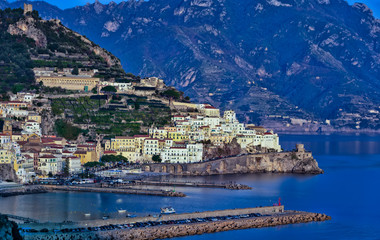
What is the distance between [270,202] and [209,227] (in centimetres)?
1257

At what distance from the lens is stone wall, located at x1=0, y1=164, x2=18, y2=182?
6719 cm

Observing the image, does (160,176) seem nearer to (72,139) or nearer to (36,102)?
(72,139)

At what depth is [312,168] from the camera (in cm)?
8850

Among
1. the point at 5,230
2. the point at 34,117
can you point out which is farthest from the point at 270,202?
the point at 5,230

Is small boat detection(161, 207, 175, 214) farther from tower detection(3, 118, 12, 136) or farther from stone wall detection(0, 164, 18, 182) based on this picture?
tower detection(3, 118, 12, 136)

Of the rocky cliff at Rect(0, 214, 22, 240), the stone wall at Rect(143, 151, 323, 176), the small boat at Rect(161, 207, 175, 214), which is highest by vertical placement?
the stone wall at Rect(143, 151, 323, 176)

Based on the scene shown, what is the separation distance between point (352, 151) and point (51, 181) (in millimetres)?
63148

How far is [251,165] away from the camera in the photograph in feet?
285

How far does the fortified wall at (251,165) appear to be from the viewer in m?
81.8

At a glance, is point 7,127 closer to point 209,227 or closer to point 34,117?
point 34,117

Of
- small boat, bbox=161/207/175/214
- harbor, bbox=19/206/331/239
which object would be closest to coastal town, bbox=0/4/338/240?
harbor, bbox=19/206/331/239

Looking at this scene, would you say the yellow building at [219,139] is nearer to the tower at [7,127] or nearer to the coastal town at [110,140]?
the coastal town at [110,140]

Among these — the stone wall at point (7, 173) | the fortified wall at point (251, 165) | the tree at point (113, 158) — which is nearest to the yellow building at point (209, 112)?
the fortified wall at point (251, 165)

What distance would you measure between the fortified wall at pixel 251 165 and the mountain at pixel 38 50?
2133 cm
